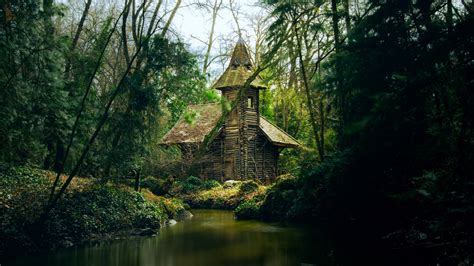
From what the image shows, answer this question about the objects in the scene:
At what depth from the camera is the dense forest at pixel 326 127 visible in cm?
561

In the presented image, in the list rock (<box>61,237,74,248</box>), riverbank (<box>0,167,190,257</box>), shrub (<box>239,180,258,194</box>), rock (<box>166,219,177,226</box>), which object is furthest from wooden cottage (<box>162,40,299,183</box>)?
rock (<box>61,237,74,248</box>)

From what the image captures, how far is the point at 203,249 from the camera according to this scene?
1210cm

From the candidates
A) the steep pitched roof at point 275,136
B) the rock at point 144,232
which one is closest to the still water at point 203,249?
the rock at point 144,232

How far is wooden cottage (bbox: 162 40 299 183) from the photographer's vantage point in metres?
31.4

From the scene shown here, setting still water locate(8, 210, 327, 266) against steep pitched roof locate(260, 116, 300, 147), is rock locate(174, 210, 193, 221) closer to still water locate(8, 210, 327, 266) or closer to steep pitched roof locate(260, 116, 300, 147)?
still water locate(8, 210, 327, 266)

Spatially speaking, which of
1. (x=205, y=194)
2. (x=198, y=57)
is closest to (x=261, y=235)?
(x=198, y=57)

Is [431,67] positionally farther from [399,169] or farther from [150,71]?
[150,71]

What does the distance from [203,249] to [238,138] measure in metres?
19.6

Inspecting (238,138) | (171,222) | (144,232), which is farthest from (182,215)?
(238,138)

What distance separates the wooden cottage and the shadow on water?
49.8 feet

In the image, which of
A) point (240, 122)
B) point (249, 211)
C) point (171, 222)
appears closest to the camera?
point (171, 222)

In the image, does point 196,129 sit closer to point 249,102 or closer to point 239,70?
point 249,102

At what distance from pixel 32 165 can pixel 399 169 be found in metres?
13.1

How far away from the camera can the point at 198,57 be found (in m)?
15.4
